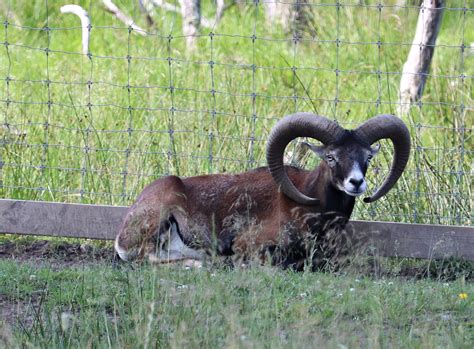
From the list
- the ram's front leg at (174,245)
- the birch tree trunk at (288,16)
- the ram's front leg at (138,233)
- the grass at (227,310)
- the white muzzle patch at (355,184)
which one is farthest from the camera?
the birch tree trunk at (288,16)

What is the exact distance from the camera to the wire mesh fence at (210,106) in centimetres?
954

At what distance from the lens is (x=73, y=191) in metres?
9.78

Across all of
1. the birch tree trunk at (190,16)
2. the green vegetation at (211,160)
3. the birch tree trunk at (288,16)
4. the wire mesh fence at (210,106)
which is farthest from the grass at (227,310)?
the birch tree trunk at (288,16)

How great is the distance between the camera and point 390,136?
8.87 metres

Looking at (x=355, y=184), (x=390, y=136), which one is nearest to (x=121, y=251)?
(x=355, y=184)

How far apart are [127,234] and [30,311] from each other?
2358 millimetres

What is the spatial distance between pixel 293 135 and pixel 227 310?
3840mm

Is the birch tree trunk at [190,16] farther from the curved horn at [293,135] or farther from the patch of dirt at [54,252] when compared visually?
the curved horn at [293,135]

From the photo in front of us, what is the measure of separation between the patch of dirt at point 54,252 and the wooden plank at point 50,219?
5.7 inches

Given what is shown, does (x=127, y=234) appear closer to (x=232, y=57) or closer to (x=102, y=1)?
(x=232, y=57)

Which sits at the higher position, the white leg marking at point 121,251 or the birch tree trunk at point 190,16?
the birch tree trunk at point 190,16

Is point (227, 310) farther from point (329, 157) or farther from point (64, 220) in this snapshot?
point (64, 220)

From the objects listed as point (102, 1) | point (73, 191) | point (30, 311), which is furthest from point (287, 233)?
→ point (102, 1)

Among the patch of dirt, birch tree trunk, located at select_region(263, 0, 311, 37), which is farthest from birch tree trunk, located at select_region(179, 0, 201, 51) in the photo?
the patch of dirt
